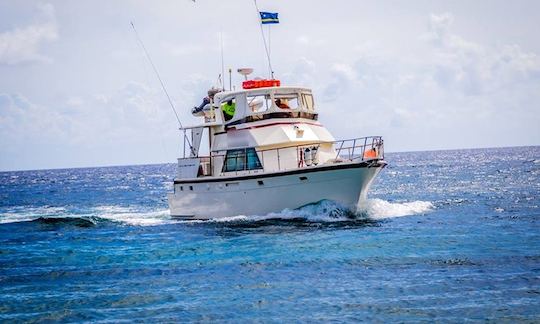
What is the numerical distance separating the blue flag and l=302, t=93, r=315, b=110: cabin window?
406 centimetres

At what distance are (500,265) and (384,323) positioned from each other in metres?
5.93

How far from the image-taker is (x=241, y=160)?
27734mm

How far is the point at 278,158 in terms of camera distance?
26562mm

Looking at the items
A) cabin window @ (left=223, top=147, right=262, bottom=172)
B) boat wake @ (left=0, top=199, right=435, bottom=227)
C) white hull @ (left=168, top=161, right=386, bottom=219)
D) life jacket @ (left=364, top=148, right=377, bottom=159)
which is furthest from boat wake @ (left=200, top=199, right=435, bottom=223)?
life jacket @ (left=364, top=148, right=377, bottom=159)

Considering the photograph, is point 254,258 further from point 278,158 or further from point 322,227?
point 278,158

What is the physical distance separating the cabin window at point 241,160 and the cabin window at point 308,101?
3.64 meters

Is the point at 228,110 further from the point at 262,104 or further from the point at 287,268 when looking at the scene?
the point at 287,268

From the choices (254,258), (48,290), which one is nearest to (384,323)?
(254,258)

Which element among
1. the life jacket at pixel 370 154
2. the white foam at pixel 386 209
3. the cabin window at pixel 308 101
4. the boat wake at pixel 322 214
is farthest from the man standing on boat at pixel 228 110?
the white foam at pixel 386 209

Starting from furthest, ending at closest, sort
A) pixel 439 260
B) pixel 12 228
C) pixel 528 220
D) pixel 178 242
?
pixel 12 228, pixel 528 220, pixel 178 242, pixel 439 260

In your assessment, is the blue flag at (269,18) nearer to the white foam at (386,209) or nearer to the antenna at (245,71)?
the antenna at (245,71)

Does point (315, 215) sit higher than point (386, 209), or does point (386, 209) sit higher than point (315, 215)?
point (315, 215)

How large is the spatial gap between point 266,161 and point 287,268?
10.0 m

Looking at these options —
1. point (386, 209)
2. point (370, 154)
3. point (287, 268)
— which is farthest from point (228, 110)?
point (287, 268)
